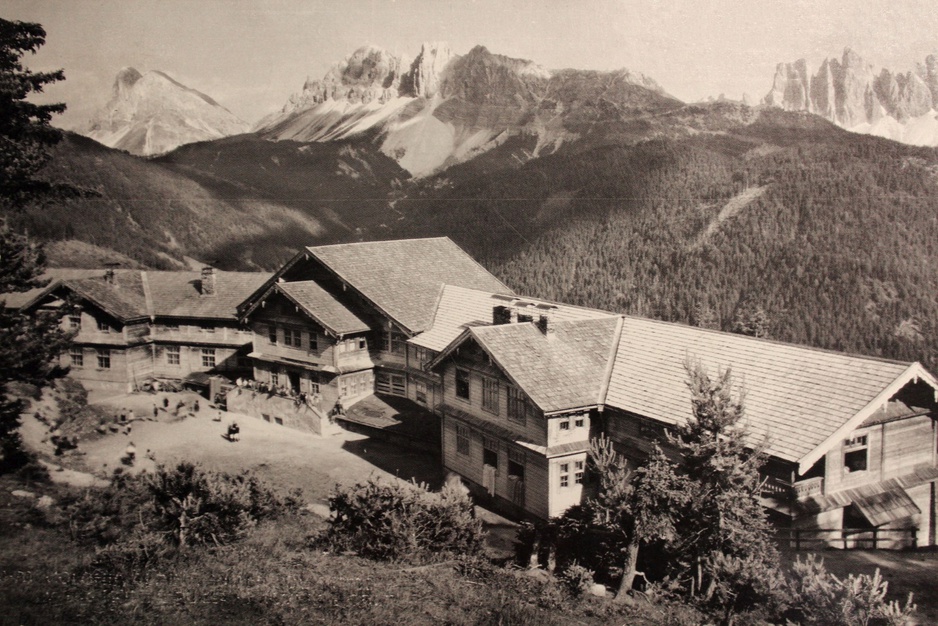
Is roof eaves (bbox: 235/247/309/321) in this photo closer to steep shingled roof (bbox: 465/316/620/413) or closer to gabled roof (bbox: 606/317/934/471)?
steep shingled roof (bbox: 465/316/620/413)

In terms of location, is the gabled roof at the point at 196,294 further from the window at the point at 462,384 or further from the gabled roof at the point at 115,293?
the window at the point at 462,384

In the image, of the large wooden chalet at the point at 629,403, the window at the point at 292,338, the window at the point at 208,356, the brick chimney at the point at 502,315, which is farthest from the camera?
the window at the point at 208,356

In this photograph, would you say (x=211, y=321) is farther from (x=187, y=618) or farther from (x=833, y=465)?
(x=833, y=465)

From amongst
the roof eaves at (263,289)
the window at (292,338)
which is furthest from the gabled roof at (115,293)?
the window at (292,338)

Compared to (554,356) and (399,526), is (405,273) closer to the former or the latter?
(554,356)

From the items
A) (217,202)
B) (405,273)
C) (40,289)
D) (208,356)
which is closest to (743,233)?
(405,273)

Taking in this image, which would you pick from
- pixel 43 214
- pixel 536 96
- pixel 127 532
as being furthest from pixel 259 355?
pixel 536 96

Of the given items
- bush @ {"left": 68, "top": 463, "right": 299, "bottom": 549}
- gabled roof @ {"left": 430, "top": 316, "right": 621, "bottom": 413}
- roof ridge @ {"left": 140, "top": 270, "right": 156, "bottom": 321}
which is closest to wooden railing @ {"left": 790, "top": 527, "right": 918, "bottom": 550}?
gabled roof @ {"left": 430, "top": 316, "right": 621, "bottom": 413}
